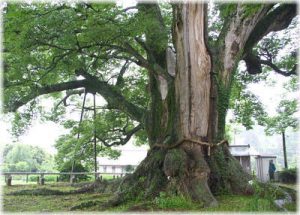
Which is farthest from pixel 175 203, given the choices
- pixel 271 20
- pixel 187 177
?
pixel 271 20

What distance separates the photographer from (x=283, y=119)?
15.6 m

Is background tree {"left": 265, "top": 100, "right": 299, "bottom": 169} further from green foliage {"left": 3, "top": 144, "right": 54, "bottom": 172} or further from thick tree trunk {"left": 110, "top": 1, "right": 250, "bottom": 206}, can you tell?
green foliage {"left": 3, "top": 144, "right": 54, "bottom": 172}

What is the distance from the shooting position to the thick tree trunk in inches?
223

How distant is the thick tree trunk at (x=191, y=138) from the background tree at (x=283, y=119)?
9822 millimetres

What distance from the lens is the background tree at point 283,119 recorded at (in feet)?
49.6

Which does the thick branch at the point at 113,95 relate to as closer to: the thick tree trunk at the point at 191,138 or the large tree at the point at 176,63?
the large tree at the point at 176,63

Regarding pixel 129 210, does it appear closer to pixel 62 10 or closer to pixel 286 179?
pixel 62 10

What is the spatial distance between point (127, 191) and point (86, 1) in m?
3.79


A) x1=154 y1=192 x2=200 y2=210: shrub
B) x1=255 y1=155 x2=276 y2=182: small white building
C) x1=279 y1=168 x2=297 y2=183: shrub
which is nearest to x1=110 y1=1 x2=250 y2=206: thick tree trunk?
x1=154 y1=192 x2=200 y2=210: shrub

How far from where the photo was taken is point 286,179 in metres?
13.1

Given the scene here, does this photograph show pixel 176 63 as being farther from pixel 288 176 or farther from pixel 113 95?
pixel 288 176

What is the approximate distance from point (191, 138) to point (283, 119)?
11162 millimetres

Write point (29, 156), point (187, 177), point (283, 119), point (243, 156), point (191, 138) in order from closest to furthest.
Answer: point (187, 177) → point (191, 138) → point (283, 119) → point (243, 156) → point (29, 156)

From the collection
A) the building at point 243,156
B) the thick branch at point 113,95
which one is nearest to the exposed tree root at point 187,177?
the thick branch at point 113,95
